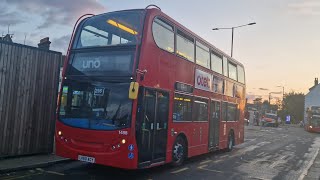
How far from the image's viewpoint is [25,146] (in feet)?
37.4

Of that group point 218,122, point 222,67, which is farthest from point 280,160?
point 222,67

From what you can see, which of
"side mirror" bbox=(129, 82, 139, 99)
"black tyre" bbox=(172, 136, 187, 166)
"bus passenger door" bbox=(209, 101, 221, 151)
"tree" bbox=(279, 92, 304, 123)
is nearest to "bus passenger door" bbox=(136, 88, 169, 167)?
"side mirror" bbox=(129, 82, 139, 99)

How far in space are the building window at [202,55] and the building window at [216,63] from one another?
523 mm

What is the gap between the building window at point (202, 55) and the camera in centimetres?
1351

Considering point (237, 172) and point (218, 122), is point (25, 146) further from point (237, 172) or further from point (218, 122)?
point (218, 122)

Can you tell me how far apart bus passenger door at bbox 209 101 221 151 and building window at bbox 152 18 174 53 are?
4323mm

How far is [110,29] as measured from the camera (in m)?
10.4

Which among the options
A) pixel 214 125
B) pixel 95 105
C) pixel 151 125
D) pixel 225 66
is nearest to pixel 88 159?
pixel 95 105

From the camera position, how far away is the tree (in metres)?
112

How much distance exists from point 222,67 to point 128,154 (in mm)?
8006

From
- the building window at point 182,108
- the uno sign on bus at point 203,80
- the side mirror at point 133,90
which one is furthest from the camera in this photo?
the uno sign on bus at point 203,80

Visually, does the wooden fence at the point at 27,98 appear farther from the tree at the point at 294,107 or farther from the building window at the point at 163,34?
the tree at the point at 294,107

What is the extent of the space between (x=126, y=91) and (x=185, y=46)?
12.0 ft

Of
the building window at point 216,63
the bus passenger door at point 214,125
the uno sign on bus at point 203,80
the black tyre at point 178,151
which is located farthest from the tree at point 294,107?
the black tyre at point 178,151
